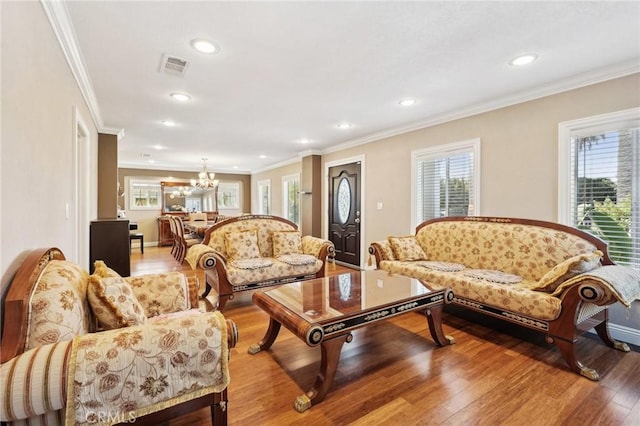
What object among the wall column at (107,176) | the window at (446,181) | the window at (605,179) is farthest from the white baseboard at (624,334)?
the wall column at (107,176)

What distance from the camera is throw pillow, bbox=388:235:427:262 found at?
361 cm

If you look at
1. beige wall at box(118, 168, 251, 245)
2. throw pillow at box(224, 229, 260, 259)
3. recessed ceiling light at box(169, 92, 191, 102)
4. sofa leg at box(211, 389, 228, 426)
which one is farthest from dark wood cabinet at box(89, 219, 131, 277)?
beige wall at box(118, 168, 251, 245)

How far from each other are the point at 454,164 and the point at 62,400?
13.6 feet

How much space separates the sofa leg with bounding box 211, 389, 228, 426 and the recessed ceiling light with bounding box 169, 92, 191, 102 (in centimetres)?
296

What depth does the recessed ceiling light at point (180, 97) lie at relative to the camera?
125 inches

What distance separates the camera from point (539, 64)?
8.23ft

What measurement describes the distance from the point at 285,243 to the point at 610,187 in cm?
344

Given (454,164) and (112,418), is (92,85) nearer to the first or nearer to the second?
(112,418)

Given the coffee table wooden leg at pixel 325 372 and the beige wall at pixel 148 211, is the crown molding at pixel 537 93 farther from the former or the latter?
the beige wall at pixel 148 211

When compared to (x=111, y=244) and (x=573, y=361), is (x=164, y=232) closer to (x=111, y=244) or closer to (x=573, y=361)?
(x=111, y=244)

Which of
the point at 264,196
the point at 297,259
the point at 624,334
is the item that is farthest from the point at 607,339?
the point at 264,196

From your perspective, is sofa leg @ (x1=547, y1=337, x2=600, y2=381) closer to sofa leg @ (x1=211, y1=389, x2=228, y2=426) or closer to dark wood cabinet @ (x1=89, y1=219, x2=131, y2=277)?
sofa leg @ (x1=211, y1=389, x2=228, y2=426)

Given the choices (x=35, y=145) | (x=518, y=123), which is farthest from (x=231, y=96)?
(x=518, y=123)

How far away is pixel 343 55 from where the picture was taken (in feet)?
7.74
